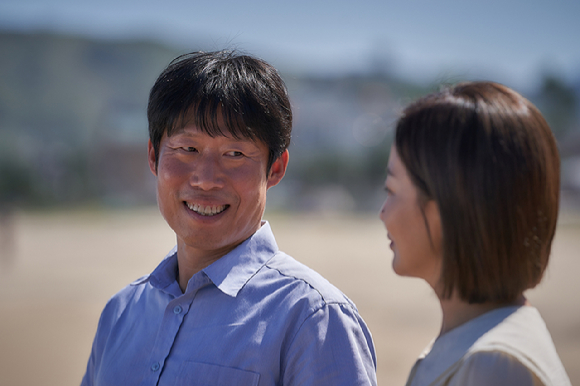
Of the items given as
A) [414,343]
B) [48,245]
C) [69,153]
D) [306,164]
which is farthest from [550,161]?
[69,153]

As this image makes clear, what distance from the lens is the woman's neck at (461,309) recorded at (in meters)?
1.43

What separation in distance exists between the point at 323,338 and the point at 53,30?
14863cm

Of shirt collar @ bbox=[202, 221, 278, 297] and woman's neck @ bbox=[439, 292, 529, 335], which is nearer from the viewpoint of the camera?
woman's neck @ bbox=[439, 292, 529, 335]

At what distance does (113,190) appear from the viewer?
7125 centimetres

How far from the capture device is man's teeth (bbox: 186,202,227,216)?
1.99 metres

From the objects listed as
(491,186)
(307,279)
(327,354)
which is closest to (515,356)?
(491,186)

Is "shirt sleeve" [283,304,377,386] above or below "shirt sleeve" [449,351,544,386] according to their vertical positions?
below

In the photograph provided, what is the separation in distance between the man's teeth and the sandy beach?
127 centimetres

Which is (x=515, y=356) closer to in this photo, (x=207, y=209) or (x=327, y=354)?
(x=327, y=354)

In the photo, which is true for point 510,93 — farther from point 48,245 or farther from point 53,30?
point 53,30

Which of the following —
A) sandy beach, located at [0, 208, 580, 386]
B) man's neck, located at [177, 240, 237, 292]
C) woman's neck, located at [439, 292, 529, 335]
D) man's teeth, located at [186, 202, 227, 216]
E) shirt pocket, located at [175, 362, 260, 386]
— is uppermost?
man's teeth, located at [186, 202, 227, 216]

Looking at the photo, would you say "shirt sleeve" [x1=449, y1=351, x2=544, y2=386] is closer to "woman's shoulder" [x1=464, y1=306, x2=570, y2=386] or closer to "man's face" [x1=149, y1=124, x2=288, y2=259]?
"woman's shoulder" [x1=464, y1=306, x2=570, y2=386]

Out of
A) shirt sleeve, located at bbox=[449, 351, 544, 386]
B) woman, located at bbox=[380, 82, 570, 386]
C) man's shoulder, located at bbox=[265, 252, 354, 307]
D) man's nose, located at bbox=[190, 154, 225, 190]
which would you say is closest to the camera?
shirt sleeve, located at bbox=[449, 351, 544, 386]

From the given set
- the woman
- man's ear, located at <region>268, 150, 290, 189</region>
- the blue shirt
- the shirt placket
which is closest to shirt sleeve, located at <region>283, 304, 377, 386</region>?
the blue shirt
